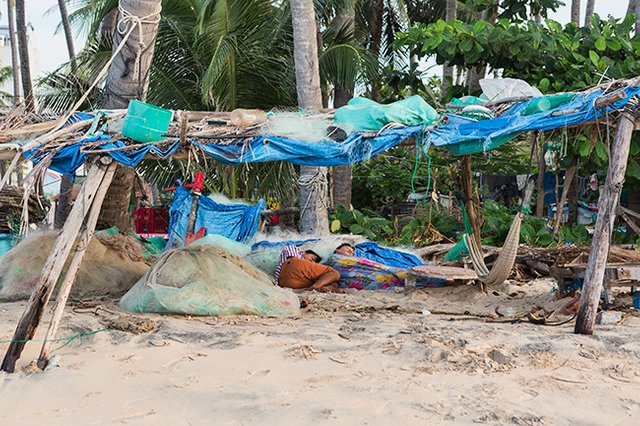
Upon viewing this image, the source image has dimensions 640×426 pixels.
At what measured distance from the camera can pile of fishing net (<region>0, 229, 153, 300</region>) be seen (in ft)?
26.4

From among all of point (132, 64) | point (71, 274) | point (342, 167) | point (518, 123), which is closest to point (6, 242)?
point (132, 64)

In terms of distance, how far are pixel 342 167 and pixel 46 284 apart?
9106 millimetres

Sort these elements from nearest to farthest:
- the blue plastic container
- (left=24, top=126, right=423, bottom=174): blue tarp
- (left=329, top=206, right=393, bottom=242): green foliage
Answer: (left=24, top=126, right=423, bottom=174): blue tarp → the blue plastic container → (left=329, top=206, right=393, bottom=242): green foliage

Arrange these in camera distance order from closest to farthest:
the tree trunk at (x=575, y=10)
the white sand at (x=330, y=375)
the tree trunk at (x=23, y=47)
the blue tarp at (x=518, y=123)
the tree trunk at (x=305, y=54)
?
1. the white sand at (x=330, y=375)
2. the blue tarp at (x=518, y=123)
3. the tree trunk at (x=305, y=54)
4. the tree trunk at (x=575, y=10)
5. the tree trunk at (x=23, y=47)

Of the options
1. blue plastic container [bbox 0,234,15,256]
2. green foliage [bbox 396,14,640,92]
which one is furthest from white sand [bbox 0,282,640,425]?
green foliage [bbox 396,14,640,92]

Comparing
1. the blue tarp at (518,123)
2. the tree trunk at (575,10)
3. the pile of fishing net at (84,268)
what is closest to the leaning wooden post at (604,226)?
the blue tarp at (518,123)

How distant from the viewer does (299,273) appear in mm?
8984

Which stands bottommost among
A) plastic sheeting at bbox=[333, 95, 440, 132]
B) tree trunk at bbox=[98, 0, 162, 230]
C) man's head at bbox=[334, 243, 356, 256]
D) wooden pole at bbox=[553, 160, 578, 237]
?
man's head at bbox=[334, 243, 356, 256]

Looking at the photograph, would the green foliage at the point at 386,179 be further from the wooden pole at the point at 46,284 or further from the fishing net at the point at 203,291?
the wooden pole at the point at 46,284

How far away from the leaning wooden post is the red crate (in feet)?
31.9

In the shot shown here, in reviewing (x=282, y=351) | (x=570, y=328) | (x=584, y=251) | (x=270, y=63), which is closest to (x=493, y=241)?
(x=584, y=251)

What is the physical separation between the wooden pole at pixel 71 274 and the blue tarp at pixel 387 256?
4.43 meters

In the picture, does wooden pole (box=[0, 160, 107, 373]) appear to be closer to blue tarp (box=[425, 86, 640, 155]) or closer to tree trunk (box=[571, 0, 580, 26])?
blue tarp (box=[425, 86, 640, 155])

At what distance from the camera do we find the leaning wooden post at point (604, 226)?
5.93 metres
